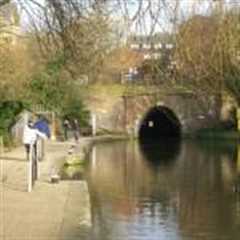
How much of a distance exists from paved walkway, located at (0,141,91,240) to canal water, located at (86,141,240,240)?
454mm

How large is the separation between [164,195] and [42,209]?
7347 millimetres

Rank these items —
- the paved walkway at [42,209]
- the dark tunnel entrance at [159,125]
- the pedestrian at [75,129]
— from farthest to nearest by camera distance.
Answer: the dark tunnel entrance at [159,125] → the pedestrian at [75,129] → the paved walkway at [42,209]

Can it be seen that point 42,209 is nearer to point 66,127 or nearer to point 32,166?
point 32,166

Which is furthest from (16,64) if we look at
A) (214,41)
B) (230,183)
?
(214,41)

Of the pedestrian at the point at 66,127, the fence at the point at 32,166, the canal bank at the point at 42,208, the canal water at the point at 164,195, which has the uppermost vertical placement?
the pedestrian at the point at 66,127

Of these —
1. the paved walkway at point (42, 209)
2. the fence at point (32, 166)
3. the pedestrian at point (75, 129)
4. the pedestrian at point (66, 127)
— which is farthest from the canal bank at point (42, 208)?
the pedestrian at point (66, 127)

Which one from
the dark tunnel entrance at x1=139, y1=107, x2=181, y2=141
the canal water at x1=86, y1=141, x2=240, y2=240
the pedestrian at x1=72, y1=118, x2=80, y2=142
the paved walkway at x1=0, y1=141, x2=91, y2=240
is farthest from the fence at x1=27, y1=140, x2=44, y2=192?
the dark tunnel entrance at x1=139, y1=107, x2=181, y2=141

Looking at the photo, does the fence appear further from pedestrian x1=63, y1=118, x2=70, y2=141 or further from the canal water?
pedestrian x1=63, y1=118, x2=70, y2=141

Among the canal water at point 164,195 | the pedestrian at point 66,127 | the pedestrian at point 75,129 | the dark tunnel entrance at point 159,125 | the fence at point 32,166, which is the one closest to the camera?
the canal water at point 164,195

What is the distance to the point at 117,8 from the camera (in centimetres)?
1098

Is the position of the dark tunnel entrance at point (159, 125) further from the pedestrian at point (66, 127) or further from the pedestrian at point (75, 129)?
the pedestrian at point (66, 127)

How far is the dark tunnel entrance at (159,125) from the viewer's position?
6562 cm

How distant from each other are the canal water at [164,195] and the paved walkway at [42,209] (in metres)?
0.45

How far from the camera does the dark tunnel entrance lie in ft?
215
